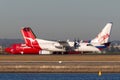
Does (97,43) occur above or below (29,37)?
below

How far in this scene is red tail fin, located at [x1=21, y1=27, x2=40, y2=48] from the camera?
13250cm

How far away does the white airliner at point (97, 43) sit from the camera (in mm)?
128625

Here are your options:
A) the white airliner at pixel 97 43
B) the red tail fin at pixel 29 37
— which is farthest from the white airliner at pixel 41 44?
the white airliner at pixel 97 43

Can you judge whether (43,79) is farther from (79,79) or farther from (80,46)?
(80,46)

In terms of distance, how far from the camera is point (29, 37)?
134875 mm

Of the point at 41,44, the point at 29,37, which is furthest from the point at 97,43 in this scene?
the point at 29,37

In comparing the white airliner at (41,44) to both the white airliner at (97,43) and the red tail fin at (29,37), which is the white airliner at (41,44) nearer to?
the red tail fin at (29,37)

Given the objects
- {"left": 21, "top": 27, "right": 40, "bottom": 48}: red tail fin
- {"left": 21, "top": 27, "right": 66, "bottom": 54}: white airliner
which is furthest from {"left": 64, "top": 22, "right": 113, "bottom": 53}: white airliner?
{"left": 21, "top": 27, "right": 40, "bottom": 48}: red tail fin

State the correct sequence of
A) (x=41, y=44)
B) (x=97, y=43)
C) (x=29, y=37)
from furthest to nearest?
(x=29, y=37)
(x=97, y=43)
(x=41, y=44)

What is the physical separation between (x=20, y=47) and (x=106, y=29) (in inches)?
923

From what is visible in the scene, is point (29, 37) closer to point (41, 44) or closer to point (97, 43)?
point (41, 44)

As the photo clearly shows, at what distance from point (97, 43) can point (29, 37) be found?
17963mm

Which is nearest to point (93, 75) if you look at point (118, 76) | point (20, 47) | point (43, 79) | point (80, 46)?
point (118, 76)

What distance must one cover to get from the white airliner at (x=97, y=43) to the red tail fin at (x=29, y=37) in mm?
8897
